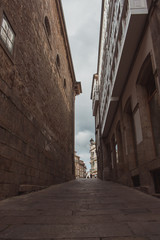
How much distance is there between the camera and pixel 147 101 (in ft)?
23.2

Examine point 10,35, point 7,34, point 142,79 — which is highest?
point 10,35

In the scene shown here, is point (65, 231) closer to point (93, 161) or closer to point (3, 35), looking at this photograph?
point (3, 35)

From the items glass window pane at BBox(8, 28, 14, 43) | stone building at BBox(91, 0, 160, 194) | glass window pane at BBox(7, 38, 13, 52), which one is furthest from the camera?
stone building at BBox(91, 0, 160, 194)

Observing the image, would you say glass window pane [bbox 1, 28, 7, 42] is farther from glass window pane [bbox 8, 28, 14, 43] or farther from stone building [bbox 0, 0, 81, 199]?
glass window pane [bbox 8, 28, 14, 43]

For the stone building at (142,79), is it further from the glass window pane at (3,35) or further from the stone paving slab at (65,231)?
the glass window pane at (3,35)

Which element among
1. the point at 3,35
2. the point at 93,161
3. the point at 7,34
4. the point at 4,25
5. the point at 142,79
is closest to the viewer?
the point at 3,35

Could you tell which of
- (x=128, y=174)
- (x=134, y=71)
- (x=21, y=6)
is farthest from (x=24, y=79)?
(x=128, y=174)

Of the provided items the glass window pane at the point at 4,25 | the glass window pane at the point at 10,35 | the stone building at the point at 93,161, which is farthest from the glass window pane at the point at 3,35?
the stone building at the point at 93,161

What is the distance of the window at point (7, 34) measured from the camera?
509 cm

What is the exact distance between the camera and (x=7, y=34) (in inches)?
211

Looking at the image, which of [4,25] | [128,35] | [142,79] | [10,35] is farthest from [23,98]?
[142,79]

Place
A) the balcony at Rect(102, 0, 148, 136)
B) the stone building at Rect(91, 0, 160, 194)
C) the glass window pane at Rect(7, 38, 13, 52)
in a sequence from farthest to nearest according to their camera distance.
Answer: the balcony at Rect(102, 0, 148, 136), the stone building at Rect(91, 0, 160, 194), the glass window pane at Rect(7, 38, 13, 52)

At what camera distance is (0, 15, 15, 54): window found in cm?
509

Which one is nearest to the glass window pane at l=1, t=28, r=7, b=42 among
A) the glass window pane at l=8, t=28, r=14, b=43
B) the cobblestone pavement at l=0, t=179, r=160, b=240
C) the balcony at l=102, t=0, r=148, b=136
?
the glass window pane at l=8, t=28, r=14, b=43
